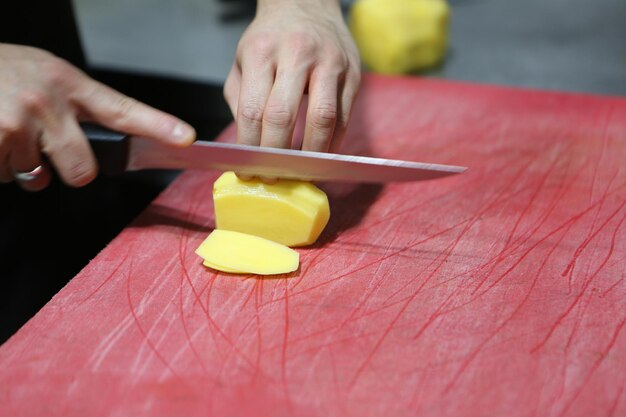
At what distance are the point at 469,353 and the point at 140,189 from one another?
1.02 m

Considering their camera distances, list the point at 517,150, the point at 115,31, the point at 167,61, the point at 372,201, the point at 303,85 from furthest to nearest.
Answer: the point at 115,31 → the point at 167,61 → the point at 517,150 → the point at 372,201 → the point at 303,85

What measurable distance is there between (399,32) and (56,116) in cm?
128

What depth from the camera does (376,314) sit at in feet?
3.39

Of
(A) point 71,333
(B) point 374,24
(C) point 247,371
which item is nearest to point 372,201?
(C) point 247,371

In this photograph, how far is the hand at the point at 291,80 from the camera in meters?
1.13

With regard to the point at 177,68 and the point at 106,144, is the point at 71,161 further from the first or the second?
the point at 177,68

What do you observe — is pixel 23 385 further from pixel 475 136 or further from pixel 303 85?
pixel 475 136

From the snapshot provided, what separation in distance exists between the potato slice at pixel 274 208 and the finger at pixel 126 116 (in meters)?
0.13

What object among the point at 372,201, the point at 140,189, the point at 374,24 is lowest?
the point at 140,189

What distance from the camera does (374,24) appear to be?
6.77ft

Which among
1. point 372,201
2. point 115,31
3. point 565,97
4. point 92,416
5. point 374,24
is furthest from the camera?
point 115,31

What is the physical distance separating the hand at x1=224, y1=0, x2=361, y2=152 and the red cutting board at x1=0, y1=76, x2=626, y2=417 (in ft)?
0.71

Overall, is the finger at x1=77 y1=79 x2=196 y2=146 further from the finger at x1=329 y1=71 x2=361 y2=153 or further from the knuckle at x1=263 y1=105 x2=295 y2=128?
the finger at x1=329 y1=71 x2=361 y2=153

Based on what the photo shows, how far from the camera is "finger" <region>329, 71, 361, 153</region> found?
48.1 inches
